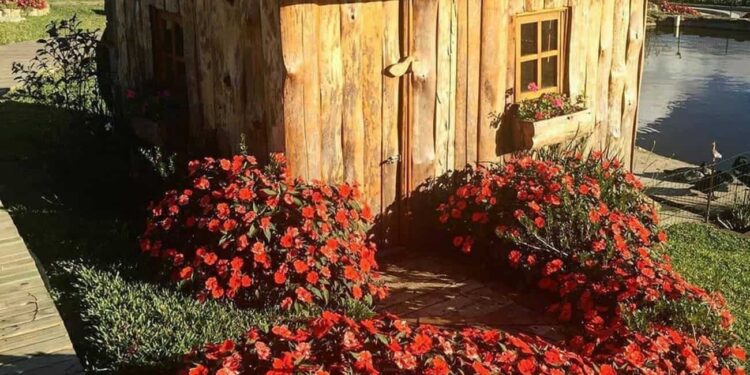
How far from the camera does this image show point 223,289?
5777 millimetres

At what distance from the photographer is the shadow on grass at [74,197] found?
628 centimetres

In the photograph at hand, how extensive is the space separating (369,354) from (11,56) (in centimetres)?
1715

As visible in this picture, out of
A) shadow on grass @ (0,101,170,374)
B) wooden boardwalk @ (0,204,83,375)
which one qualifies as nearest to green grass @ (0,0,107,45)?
shadow on grass @ (0,101,170,374)

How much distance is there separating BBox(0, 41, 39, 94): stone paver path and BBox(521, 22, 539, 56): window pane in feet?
33.1

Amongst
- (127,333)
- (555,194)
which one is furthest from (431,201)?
(127,333)

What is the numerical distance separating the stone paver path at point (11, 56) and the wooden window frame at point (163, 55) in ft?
23.2

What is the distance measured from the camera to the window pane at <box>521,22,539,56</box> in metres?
8.14

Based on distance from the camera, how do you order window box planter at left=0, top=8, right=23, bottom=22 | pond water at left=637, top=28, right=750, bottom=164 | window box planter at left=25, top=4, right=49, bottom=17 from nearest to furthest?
pond water at left=637, top=28, right=750, bottom=164
window box planter at left=0, top=8, right=23, bottom=22
window box planter at left=25, top=4, right=49, bottom=17

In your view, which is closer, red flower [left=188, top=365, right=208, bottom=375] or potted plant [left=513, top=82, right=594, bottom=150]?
red flower [left=188, top=365, right=208, bottom=375]

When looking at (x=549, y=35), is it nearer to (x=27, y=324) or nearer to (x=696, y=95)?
(x=27, y=324)

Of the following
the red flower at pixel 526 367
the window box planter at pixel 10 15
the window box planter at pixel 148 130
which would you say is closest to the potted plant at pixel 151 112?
the window box planter at pixel 148 130

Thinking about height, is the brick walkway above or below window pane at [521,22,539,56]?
below

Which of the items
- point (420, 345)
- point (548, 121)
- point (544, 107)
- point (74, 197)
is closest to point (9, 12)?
point (74, 197)

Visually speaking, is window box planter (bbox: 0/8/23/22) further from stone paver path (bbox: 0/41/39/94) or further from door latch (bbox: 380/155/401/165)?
door latch (bbox: 380/155/401/165)
